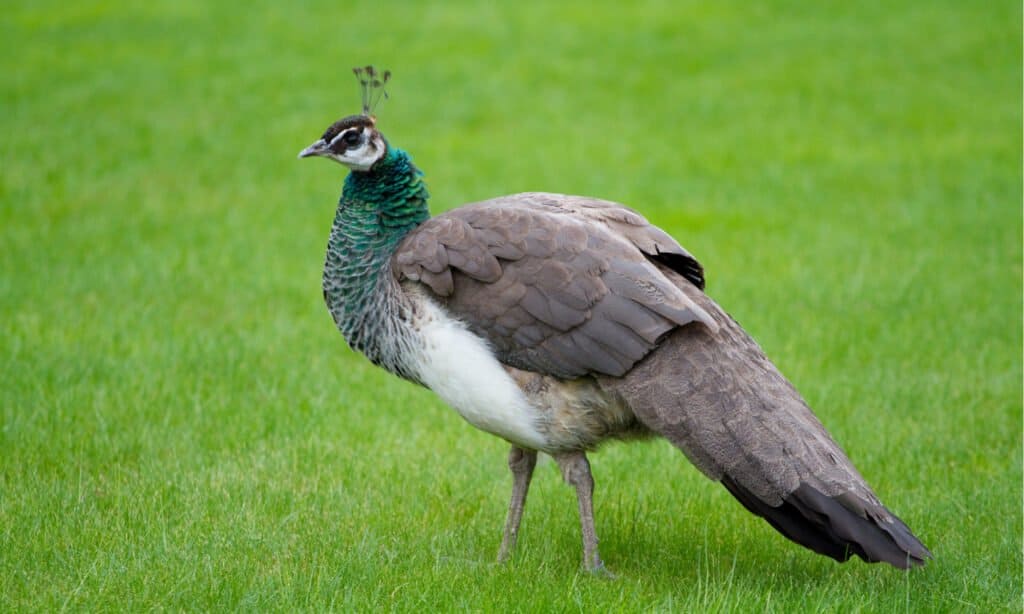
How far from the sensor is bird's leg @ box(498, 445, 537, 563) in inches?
202

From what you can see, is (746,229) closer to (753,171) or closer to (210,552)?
(753,171)

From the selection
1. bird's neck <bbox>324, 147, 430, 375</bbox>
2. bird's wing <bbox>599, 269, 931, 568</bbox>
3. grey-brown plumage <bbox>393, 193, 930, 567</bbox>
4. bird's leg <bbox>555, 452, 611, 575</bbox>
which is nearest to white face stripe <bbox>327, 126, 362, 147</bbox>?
bird's neck <bbox>324, 147, 430, 375</bbox>

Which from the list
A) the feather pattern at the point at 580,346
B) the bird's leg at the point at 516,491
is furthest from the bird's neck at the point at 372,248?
the bird's leg at the point at 516,491

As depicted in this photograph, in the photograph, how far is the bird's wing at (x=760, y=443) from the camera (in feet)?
14.4

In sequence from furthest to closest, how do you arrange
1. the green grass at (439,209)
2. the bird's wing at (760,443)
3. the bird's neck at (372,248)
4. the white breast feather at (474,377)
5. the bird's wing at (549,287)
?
1. the bird's neck at (372,248)
2. the green grass at (439,209)
3. the white breast feather at (474,377)
4. the bird's wing at (549,287)
5. the bird's wing at (760,443)

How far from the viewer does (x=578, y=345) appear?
4688mm

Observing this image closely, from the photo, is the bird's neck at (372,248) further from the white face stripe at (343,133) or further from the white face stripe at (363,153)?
the white face stripe at (343,133)

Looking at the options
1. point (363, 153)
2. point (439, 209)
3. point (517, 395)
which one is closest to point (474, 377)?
point (517, 395)

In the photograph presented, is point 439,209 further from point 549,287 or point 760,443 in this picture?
point 760,443

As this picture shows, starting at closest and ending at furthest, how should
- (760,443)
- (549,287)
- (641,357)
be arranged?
(760,443) → (641,357) → (549,287)

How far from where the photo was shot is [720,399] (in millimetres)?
4566

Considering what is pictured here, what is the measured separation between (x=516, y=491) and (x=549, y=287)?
0.99m

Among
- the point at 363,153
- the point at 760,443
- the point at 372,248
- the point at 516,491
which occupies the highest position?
the point at 363,153

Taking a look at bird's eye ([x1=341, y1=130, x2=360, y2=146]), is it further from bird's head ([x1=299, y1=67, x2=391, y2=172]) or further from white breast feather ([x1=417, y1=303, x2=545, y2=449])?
white breast feather ([x1=417, y1=303, x2=545, y2=449])
